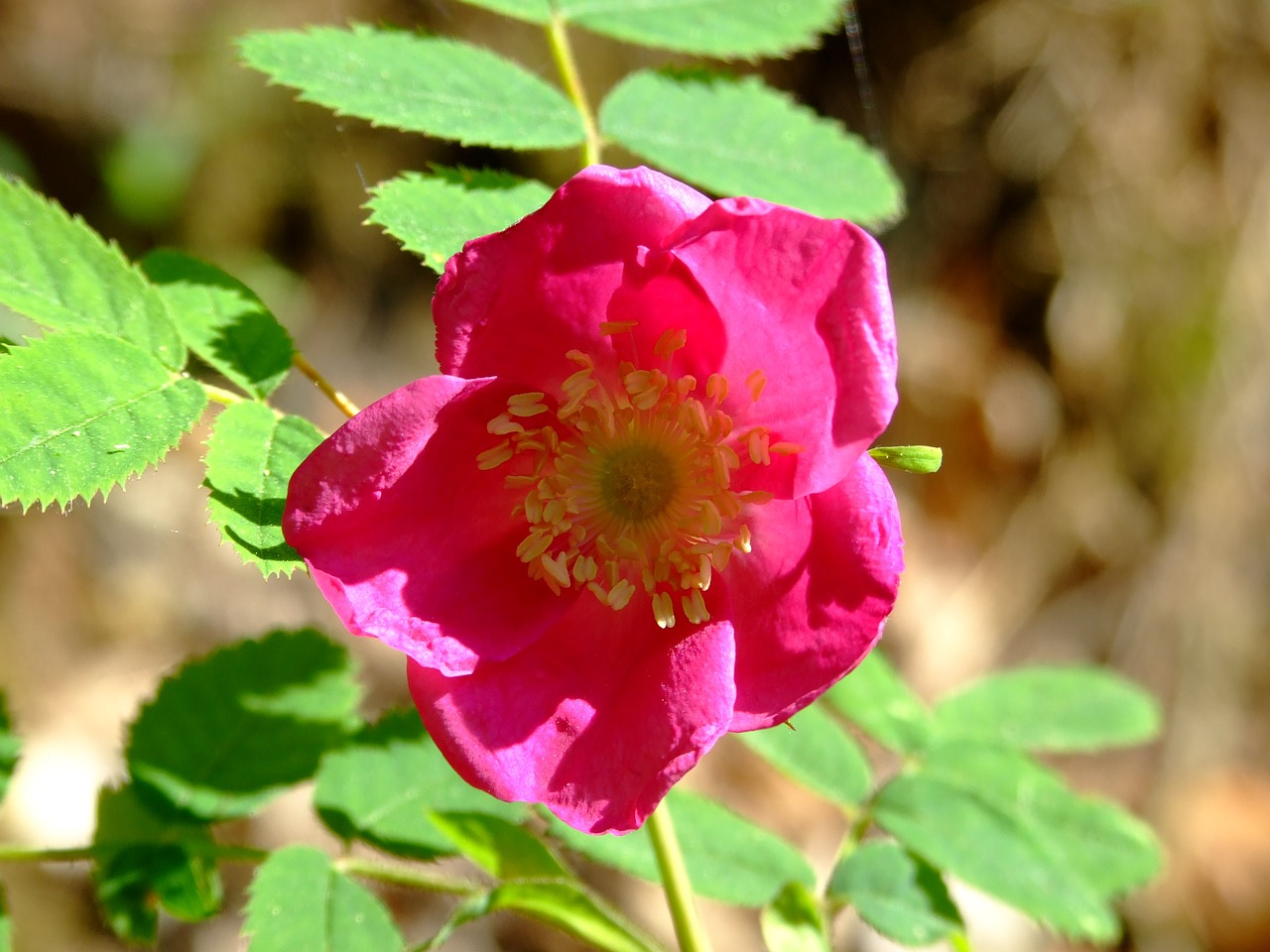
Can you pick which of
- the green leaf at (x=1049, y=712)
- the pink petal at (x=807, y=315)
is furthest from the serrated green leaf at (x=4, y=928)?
the green leaf at (x=1049, y=712)

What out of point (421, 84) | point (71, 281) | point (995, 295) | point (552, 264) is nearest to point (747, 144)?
point (421, 84)

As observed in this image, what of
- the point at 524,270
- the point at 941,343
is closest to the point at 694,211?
the point at 524,270

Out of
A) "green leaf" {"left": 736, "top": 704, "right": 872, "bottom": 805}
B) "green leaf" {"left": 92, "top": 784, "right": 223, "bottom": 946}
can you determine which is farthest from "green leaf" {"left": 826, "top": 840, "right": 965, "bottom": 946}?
"green leaf" {"left": 92, "top": 784, "right": 223, "bottom": 946}

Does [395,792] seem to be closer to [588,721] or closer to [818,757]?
[588,721]

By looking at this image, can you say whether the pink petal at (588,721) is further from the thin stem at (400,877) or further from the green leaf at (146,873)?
the green leaf at (146,873)

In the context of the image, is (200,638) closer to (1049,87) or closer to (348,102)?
(348,102)

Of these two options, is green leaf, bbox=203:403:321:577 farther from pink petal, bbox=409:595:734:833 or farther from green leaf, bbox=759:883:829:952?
green leaf, bbox=759:883:829:952
